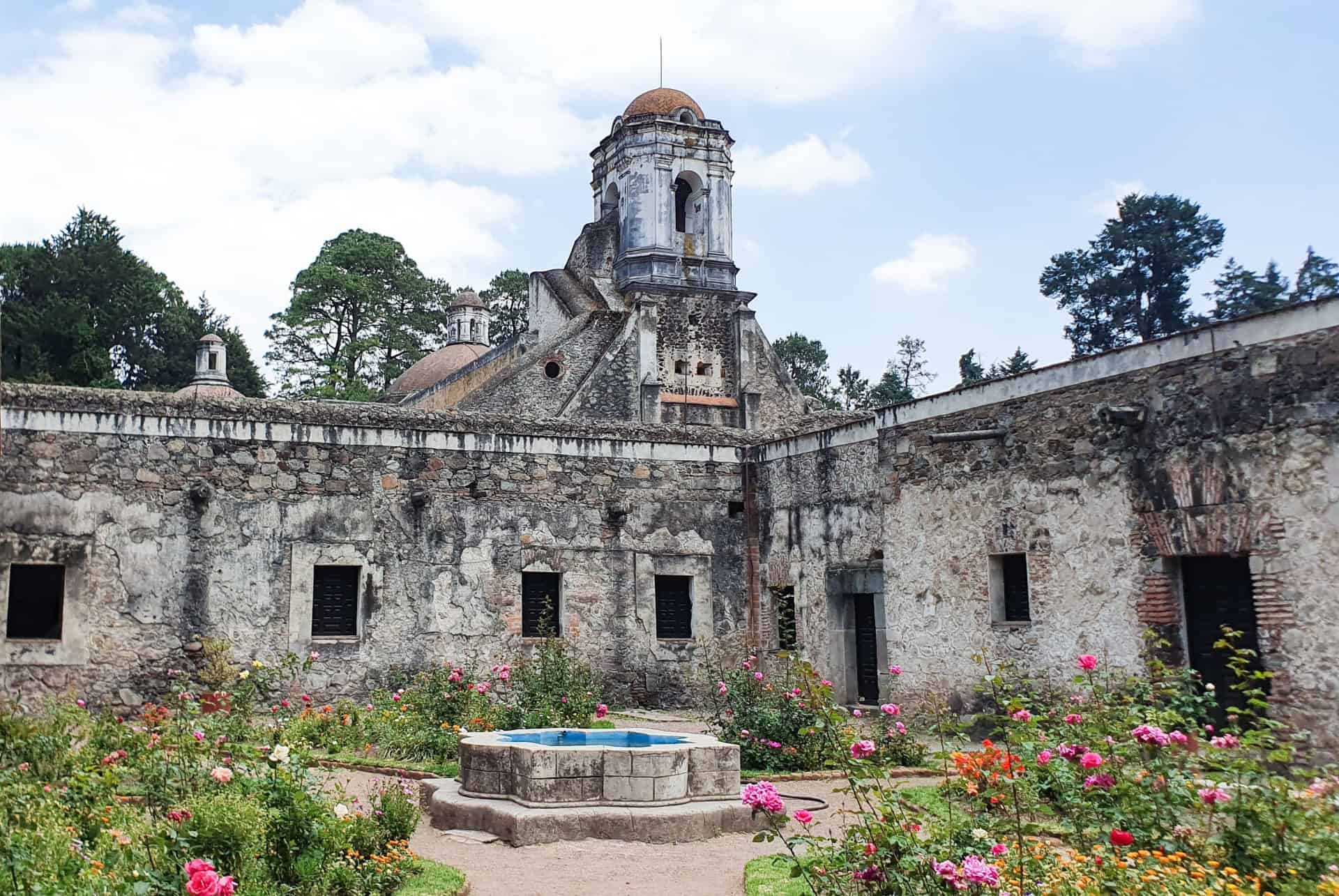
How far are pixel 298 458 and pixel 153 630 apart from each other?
2.34 m

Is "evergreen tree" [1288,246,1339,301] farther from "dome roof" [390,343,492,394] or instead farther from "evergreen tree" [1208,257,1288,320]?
"dome roof" [390,343,492,394]

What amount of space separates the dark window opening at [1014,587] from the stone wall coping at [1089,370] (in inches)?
60.7

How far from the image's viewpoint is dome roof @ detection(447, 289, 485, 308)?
41500 millimetres

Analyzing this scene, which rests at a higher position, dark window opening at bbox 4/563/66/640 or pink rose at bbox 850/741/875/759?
dark window opening at bbox 4/563/66/640

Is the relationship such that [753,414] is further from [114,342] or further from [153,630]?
[114,342]

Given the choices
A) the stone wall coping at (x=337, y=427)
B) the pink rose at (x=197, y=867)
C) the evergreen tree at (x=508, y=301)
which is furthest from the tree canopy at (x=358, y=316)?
the pink rose at (x=197, y=867)

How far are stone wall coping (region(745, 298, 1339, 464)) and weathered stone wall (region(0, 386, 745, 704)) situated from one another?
2.12m

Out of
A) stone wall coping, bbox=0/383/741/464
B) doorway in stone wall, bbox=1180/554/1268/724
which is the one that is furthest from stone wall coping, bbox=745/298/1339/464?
doorway in stone wall, bbox=1180/554/1268/724

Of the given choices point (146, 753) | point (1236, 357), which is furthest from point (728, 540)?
point (146, 753)

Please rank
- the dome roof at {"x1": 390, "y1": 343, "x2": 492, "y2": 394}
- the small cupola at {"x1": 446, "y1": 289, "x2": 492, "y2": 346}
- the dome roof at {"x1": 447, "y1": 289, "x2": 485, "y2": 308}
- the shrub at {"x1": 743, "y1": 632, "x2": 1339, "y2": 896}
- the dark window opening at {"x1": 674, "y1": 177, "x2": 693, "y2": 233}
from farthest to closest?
1. the dome roof at {"x1": 447, "y1": 289, "x2": 485, "y2": 308}
2. the small cupola at {"x1": 446, "y1": 289, "x2": 492, "y2": 346}
3. the dome roof at {"x1": 390, "y1": 343, "x2": 492, "y2": 394}
4. the dark window opening at {"x1": 674, "y1": 177, "x2": 693, "y2": 233}
5. the shrub at {"x1": 743, "y1": 632, "x2": 1339, "y2": 896}

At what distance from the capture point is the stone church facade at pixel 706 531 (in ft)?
32.6

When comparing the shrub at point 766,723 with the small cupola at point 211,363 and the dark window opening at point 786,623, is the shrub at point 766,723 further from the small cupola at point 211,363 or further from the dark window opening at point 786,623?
the small cupola at point 211,363

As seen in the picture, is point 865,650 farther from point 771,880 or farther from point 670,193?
point 670,193

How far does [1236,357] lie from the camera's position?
9938 millimetres
